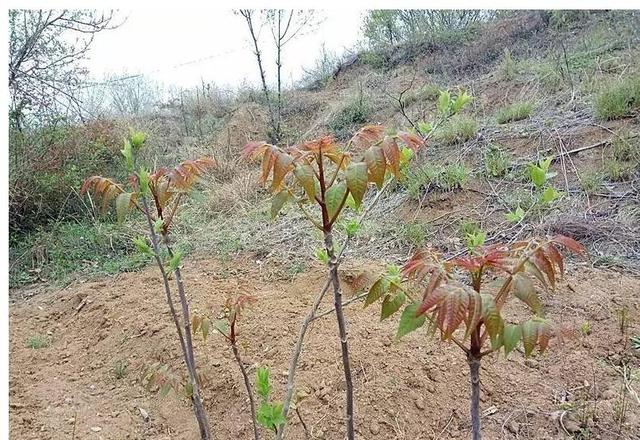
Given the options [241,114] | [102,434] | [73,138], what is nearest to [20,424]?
[102,434]

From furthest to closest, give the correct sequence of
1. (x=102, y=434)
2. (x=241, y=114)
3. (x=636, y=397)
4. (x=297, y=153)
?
(x=241, y=114) → (x=102, y=434) → (x=636, y=397) → (x=297, y=153)

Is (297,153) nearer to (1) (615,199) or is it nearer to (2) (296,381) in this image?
(2) (296,381)

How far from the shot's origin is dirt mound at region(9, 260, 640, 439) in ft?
4.58

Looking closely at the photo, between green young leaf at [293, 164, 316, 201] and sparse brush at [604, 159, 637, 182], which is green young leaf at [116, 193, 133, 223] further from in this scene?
sparse brush at [604, 159, 637, 182]

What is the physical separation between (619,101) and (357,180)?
299cm

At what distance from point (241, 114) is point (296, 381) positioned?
4.74 metres

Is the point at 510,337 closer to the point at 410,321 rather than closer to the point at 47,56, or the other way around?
the point at 410,321

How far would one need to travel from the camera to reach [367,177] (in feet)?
2.30

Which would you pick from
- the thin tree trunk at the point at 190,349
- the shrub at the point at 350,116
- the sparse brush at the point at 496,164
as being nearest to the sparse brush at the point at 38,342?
the thin tree trunk at the point at 190,349

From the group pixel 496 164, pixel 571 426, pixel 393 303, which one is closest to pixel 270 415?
pixel 393 303

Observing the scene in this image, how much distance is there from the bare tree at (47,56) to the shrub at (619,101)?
2977 mm

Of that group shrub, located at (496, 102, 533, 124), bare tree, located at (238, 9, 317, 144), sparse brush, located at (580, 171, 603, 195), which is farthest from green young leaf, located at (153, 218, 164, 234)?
bare tree, located at (238, 9, 317, 144)

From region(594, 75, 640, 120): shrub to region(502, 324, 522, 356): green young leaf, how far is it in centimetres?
287

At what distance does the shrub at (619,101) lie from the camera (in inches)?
119
